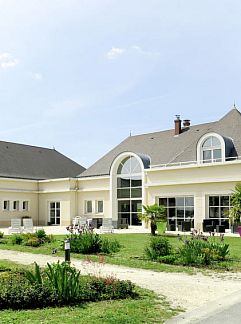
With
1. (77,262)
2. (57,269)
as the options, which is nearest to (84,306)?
(57,269)

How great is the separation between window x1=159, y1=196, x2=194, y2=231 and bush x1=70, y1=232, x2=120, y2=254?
46.3 ft

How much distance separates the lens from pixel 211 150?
30328mm

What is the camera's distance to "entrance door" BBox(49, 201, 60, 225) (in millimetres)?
40625

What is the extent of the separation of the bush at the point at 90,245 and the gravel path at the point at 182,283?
2.44 metres

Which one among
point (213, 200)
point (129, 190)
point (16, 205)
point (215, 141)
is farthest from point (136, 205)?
point (16, 205)

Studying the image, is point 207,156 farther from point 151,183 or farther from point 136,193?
point 136,193

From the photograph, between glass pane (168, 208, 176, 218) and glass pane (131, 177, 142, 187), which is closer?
glass pane (168, 208, 176, 218)

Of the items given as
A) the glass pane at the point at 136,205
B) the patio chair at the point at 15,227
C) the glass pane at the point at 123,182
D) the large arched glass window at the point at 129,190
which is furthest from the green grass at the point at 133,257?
the glass pane at the point at 123,182

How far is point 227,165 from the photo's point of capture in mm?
28281

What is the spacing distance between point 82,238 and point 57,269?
27.5ft

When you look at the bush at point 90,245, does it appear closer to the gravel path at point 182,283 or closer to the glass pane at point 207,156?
the gravel path at point 182,283

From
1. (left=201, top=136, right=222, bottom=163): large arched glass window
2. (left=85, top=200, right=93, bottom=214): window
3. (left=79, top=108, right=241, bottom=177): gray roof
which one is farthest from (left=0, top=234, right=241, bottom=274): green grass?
(left=85, top=200, right=93, bottom=214): window

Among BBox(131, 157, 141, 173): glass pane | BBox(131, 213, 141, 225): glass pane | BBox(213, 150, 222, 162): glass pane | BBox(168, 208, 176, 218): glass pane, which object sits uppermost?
BBox(213, 150, 222, 162): glass pane

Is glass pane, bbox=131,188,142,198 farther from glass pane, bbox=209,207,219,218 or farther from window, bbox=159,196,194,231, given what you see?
glass pane, bbox=209,207,219,218
